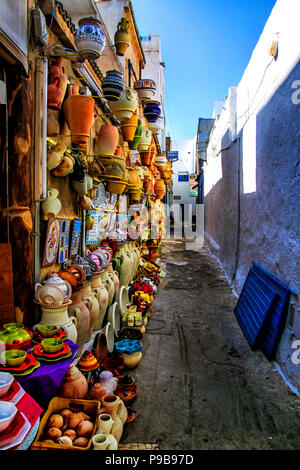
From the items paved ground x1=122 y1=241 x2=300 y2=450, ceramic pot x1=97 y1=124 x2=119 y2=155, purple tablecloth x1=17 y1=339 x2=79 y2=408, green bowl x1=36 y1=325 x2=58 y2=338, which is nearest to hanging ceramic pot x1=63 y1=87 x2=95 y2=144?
ceramic pot x1=97 y1=124 x2=119 y2=155

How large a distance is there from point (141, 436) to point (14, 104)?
2370mm

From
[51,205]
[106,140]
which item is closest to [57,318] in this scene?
[51,205]

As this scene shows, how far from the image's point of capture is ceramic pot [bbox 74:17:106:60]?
2283 millimetres

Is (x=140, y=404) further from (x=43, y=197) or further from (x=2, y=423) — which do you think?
(x=43, y=197)

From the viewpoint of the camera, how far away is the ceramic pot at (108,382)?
229cm

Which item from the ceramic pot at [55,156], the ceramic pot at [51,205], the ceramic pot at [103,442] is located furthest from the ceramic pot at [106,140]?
the ceramic pot at [103,442]

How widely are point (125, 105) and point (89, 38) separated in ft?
3.05

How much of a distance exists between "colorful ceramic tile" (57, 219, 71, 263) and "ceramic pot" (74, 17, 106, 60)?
134 cm

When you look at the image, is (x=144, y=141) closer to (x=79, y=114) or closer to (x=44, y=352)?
(x=79, y=114)

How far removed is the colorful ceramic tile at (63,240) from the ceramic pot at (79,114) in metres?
0.72

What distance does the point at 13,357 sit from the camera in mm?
1537

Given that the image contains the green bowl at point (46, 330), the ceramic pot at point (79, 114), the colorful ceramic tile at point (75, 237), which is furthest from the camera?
the colorful ceramic tile at point (75, 237)

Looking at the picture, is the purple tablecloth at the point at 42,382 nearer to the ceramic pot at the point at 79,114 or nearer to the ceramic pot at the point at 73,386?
the ceramic pot at the point at 73,386
